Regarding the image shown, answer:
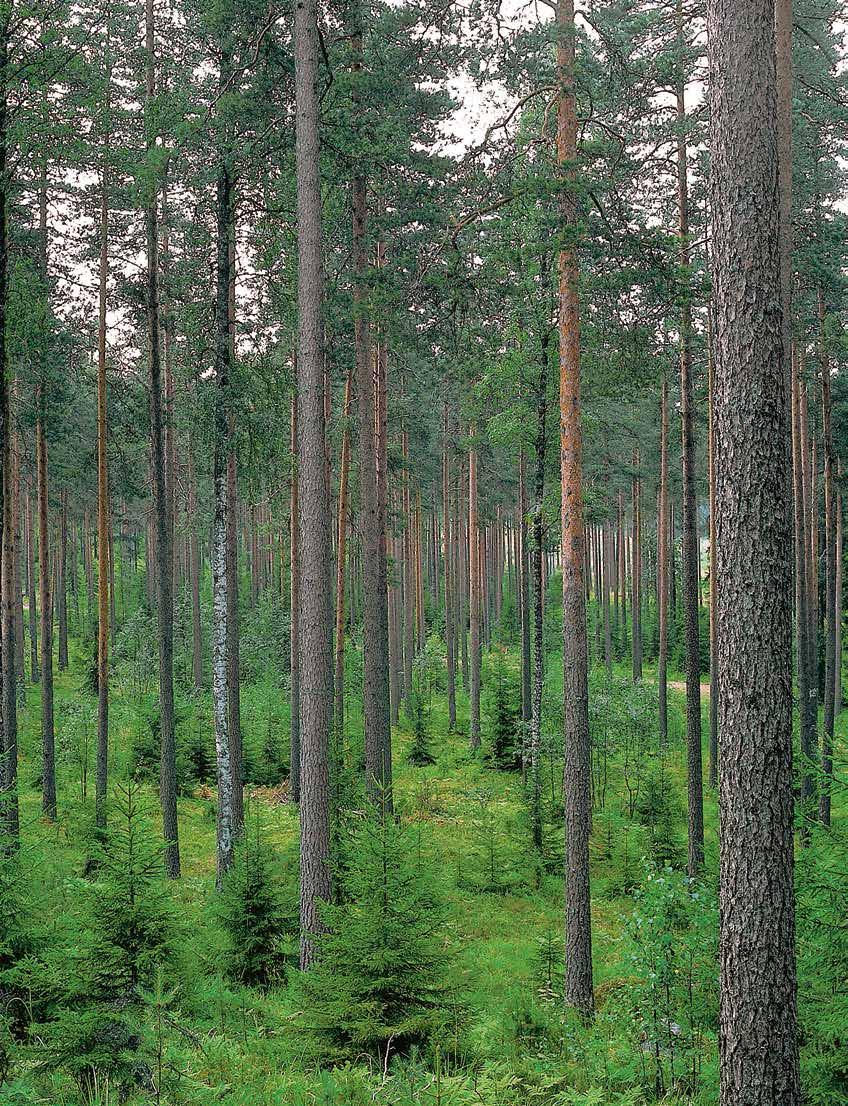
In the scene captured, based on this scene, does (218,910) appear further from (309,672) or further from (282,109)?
(282,109)

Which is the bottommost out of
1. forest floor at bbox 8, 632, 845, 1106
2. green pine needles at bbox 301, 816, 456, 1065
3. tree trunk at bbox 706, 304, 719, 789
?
forest floor at bbox 8, 632, 845, 1106

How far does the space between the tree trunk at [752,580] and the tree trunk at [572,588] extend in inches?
176

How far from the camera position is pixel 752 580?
4.12 m

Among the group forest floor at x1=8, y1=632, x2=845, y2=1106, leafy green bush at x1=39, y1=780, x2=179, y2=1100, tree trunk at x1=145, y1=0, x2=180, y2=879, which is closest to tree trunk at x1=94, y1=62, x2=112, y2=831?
forest floor at x1=8, y1=632, x2=845, y2=1106

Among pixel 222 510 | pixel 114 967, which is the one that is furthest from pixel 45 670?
pixel 114 967

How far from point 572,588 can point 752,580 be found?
5085mm

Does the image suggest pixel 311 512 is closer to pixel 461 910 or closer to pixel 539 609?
pixel 461 910

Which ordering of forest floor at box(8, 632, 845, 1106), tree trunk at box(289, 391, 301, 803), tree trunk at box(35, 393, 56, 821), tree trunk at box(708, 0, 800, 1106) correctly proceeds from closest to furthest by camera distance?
tree trunk at box(708, 0, 800, 1106) → forest floor at box(8, 632, 845, 1106) → tree trunk at box(35, 393, 56, 821) → tree trunk at box(289, 391, 301, 803)

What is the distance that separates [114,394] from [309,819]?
1180 cm

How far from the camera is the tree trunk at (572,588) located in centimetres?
886

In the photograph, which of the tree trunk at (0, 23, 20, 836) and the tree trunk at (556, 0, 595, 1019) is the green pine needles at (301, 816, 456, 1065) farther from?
the tree trunk at (0, 23, 20, 836)

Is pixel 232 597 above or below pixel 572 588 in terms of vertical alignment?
below

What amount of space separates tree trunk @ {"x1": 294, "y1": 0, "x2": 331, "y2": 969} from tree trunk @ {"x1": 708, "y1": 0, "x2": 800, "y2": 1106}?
5.09 meters

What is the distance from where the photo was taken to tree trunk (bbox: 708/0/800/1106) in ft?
13.1
